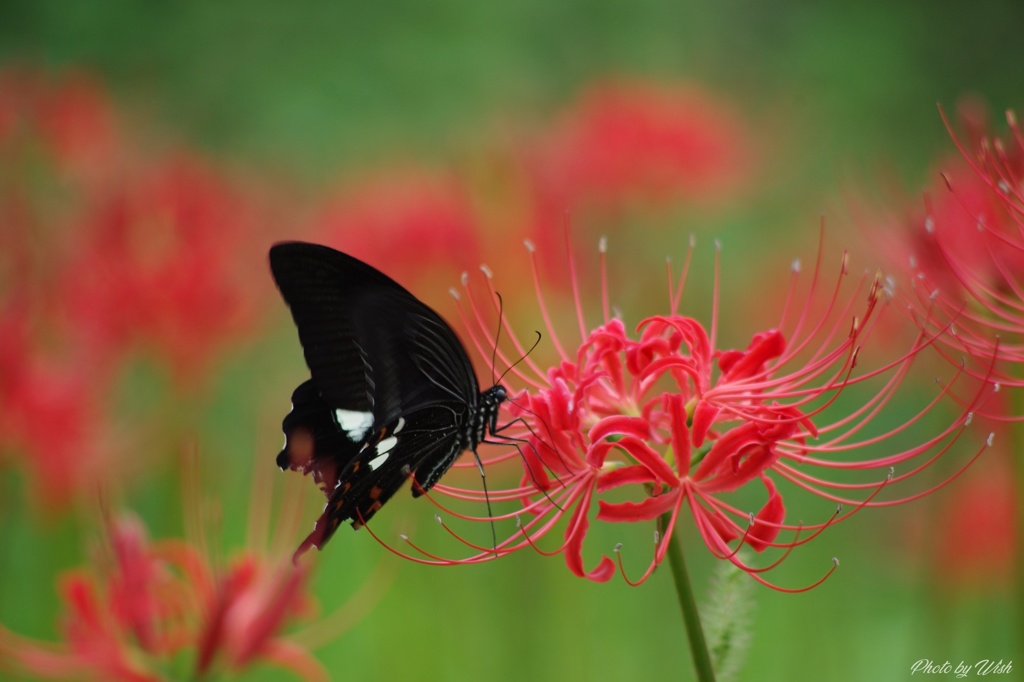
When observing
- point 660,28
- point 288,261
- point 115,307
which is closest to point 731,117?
point 115,307

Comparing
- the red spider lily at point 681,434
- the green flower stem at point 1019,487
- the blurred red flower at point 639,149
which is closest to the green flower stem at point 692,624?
the red spider lily at point 681,434

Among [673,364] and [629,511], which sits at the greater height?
[673,364]

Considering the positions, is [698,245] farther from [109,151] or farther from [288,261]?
[288,261]

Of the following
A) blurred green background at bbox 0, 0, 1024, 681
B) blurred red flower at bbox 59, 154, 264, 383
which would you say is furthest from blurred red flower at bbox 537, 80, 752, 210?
blurred red flower at bbox 59, 154, 264, 383

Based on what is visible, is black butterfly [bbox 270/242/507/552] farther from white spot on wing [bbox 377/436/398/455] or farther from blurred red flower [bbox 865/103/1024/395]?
blurred red flower [bbox 865/103/1024/395]

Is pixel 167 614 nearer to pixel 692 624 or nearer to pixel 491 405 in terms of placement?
pixel 491 405

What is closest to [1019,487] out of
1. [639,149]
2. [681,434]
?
[681,434]

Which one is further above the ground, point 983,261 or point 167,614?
point 983,261
